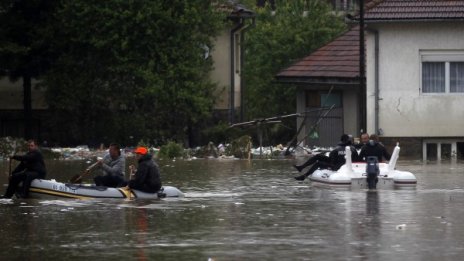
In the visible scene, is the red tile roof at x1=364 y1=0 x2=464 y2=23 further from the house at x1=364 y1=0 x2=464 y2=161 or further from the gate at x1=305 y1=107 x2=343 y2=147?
the gate at x1=305 y1=107 x2=343 y2=147

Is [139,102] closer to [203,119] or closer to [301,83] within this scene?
[203,119]

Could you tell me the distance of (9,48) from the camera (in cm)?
5112

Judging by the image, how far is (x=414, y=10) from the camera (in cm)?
4750

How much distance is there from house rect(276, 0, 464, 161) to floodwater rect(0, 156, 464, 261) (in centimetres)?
1351

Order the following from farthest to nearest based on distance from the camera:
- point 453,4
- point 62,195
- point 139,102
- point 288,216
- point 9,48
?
point 139,102 → point 9,48 → point 453,4 → point 62,195 → point 288,216

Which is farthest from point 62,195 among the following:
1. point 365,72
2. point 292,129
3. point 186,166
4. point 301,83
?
point 292,129

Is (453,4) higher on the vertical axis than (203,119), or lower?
higher

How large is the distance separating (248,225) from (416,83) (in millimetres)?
26021

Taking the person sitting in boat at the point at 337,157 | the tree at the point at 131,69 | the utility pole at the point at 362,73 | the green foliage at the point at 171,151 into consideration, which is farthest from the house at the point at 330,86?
the person sitting in boat at the point at 337,157

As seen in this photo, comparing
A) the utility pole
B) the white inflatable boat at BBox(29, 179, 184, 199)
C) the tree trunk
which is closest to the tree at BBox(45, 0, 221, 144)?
the tree trunk

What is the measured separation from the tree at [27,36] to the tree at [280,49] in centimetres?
1200

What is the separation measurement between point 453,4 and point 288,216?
2442cm

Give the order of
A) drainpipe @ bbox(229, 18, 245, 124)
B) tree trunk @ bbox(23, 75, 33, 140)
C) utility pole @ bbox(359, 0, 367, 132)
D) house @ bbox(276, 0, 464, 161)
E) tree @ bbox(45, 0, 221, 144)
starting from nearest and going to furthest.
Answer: utility pole @ bbox(359, 0, 367, 132), house @ bbox(276, 0, 464, 161), tree @ bbox(45, 0, 221, 144), tree trunk @ bbox(23, 75, 33, 140), drainpipe @ bbox(229, 18, 245, 124)

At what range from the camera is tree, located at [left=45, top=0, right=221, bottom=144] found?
52656 millimetres
